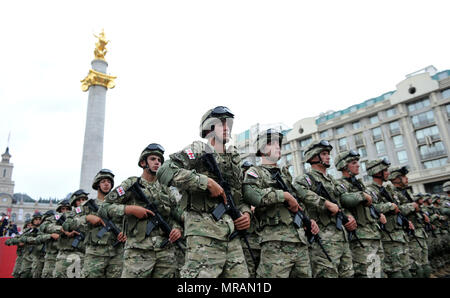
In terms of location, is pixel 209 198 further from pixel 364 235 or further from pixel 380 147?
pixel 380 147

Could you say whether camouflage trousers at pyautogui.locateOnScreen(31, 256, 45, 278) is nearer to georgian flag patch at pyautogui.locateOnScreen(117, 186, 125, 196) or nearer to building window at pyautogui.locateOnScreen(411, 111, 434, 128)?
georgian flag patch at pyautogui.locateOnScreen(117, 186, 125, 196)

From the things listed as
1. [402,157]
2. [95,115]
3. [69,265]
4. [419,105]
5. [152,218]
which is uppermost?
[419,105]

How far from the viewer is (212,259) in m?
2.81

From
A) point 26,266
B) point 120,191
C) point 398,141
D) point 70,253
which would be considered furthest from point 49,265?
point 398,141

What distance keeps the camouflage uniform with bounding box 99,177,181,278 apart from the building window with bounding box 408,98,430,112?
4013cm

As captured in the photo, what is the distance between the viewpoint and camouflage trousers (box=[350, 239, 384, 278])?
4.84 m

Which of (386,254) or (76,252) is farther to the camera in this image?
(76,252)

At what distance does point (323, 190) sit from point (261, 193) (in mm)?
1687

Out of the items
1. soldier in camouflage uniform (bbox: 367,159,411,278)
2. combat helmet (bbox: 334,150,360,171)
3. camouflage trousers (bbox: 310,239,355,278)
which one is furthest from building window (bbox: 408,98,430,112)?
camouflage trousers (bbox: 310,239,355,278)

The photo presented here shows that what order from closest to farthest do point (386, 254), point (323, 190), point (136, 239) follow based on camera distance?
point (136, 239)
point (323, 190)
point (386, 254)

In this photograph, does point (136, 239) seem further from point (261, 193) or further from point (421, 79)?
point (421, 79)

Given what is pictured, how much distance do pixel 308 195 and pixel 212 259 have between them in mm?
2150
